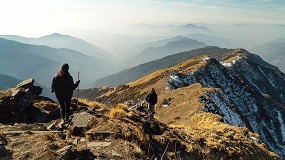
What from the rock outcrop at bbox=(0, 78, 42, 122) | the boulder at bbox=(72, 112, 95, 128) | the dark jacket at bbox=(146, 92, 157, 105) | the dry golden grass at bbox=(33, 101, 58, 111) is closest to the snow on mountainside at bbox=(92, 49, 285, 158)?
the dark jacket at bbox=(146, 92, 157, 105)

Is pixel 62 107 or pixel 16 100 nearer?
pixel 62 107

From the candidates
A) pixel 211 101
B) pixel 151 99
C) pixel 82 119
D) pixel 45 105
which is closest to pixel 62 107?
pixel 82 119

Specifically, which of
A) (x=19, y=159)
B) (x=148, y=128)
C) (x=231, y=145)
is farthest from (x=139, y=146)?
(x=231, y=145)

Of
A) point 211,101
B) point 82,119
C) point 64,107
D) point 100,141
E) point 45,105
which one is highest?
Result: point 64,107

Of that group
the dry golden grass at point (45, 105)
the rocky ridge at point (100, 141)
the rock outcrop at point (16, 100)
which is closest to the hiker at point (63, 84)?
the rocky ridge at point (100, 141)

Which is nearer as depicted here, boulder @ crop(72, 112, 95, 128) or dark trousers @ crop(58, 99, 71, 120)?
boulder @ crop(72, 112, 95, 128)

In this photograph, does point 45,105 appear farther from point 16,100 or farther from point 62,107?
point 62,107

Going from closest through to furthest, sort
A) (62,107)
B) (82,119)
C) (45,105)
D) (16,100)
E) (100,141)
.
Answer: (100,141)
(82,119)
(62,107)
(16,100)
(45,105)

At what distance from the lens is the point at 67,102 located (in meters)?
14.8

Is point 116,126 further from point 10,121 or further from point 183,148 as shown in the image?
point 10,121

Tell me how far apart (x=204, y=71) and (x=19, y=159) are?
69258mm

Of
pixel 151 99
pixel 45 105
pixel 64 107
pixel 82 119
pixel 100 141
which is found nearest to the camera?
pixel 100 141

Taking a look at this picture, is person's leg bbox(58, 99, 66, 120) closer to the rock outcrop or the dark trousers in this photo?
the dark trousers

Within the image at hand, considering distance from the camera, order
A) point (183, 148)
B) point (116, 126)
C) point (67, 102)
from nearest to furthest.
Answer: point (116, 126), point (183, 148), point (67, 102)
